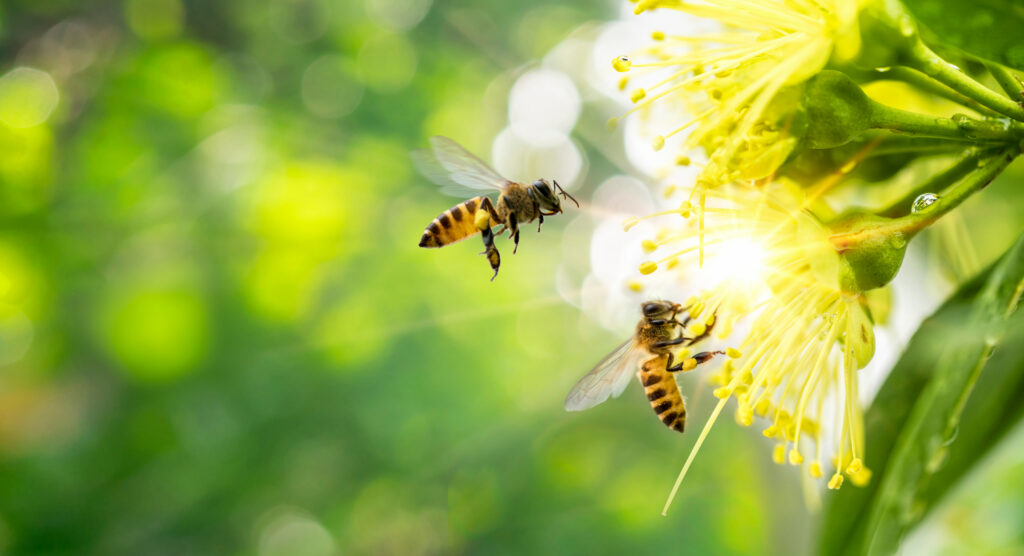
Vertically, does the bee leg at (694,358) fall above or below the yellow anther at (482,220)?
below

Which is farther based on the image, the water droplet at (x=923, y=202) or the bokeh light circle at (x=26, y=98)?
the bokeh light circle at (x=26, y=98)

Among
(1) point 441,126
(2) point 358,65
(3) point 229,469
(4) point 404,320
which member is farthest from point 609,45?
(3) point 229,469

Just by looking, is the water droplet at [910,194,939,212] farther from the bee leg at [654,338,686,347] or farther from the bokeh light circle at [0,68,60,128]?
the bokeh light circle at [0,68,60,128]

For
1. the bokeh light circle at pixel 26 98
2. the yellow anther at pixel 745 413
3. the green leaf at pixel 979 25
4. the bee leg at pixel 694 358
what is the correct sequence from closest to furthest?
the green leaf at pixel 979 25, the yellow anther at pixel 745 413, the bee leg at pixel 694 358, the bokeh light circle at pixel 26 98

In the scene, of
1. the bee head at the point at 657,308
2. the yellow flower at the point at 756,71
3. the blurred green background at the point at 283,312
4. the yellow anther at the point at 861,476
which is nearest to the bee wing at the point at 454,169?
the bee head at the point at 657,308

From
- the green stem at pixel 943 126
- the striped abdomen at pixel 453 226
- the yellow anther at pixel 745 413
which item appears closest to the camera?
the green stem at pixel 943 126

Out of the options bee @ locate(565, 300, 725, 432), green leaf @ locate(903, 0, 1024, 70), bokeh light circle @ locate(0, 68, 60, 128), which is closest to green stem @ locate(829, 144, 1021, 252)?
green leaf @ locate(903, 0, 1024, 70)

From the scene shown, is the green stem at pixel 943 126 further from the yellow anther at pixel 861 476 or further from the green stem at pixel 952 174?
the yellow anther at pixel 861 476
